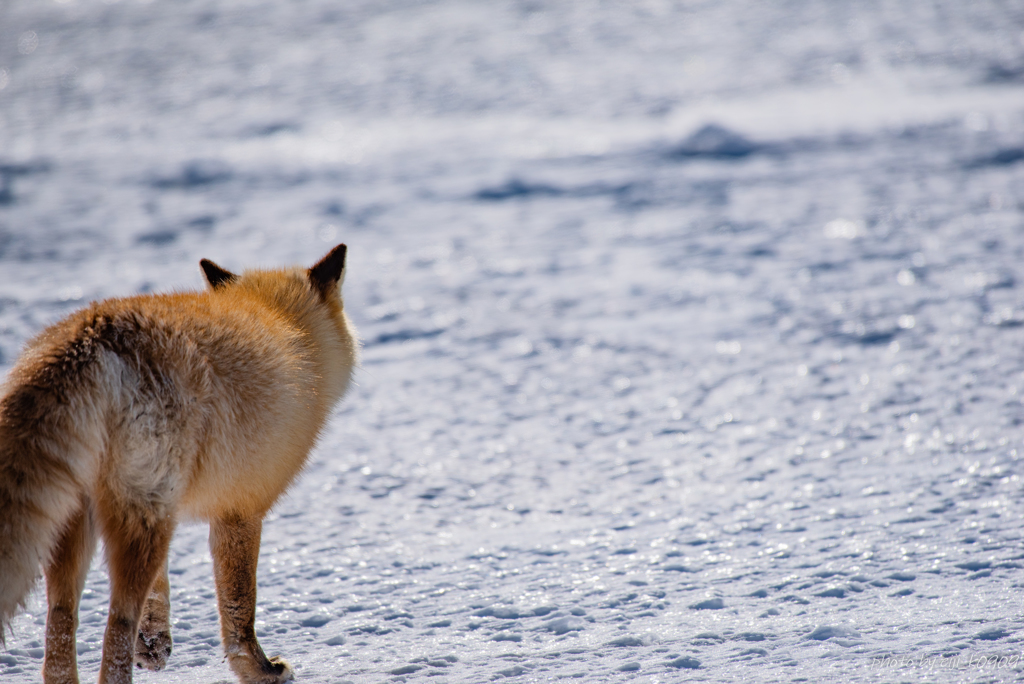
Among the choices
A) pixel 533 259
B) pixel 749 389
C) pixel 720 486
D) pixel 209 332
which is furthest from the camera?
pixel 533 259

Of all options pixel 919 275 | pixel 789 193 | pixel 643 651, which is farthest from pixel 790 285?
pixel 643 651

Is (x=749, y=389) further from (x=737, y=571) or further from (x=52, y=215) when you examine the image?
(x=52, y=215)

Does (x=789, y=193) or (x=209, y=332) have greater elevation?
(x=209, y=332)

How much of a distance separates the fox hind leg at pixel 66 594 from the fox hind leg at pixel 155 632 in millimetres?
320

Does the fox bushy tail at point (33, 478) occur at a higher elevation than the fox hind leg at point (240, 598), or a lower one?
higher

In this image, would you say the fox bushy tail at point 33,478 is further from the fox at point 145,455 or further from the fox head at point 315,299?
the fox head at point 315,299

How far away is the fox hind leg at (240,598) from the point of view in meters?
2.69

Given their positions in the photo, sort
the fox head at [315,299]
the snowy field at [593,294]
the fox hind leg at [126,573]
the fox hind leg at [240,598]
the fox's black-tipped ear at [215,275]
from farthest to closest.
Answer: the fox's black-tipped ear at [215,275] < the fox head at [315,299] < the snowy field at [593,294] < the fox hind leg at [240,598] < the fox hind leg at [126,573]

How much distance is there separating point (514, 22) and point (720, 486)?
35.7ft

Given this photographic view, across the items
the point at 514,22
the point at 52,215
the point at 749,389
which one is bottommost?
the point at 749,389

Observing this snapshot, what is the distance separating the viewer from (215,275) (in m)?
3.36

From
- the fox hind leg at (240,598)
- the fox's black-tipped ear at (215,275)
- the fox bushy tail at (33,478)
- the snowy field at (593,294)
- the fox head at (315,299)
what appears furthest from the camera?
the fox's black-tipped ear at (215,275)

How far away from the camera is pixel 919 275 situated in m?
6.25

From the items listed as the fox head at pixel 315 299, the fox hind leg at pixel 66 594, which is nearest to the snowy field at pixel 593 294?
the fox hind leg at pixel 66 594
